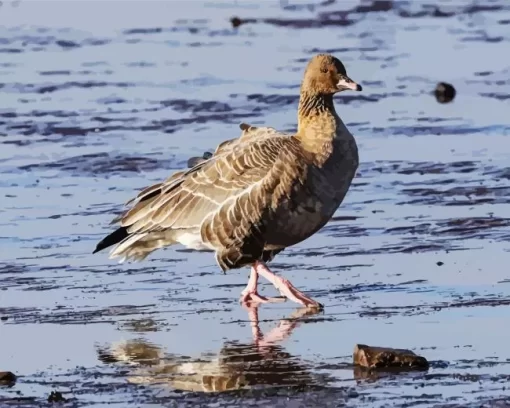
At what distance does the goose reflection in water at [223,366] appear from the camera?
8125 millimetres

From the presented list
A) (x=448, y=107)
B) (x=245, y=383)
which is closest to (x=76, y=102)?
(x=448, y=107)

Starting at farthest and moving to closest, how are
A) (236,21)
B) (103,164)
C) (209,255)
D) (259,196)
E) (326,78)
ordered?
(236,21)
(103,164)
(209,255)
(326,78)
(259,196)

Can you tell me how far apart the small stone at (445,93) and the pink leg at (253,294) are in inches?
385

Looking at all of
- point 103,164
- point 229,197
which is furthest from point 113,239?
point 103,164

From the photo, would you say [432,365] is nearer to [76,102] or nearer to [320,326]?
[320,326]

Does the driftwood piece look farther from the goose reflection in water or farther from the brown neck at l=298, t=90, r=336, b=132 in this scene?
the brown neck at l=298, t=90, r=336, b=132

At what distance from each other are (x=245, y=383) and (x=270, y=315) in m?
2.05

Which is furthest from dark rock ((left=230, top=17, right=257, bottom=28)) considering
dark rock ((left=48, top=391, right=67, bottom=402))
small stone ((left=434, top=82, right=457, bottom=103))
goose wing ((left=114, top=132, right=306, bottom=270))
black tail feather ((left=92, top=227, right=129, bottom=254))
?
dark rock ((left=48, top=391, right=67, bottom=402))

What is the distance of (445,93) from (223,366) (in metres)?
12.1

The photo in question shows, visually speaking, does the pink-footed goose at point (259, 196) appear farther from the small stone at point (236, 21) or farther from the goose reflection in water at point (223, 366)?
the small stone at point (236, 21)

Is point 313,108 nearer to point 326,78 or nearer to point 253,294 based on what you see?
point 326,78

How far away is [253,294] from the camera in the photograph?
10492 millimetres

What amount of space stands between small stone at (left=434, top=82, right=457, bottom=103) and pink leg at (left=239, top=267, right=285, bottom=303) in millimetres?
9767

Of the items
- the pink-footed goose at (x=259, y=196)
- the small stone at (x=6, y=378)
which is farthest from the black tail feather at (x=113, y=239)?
the small stone at (x=6, y=378)
